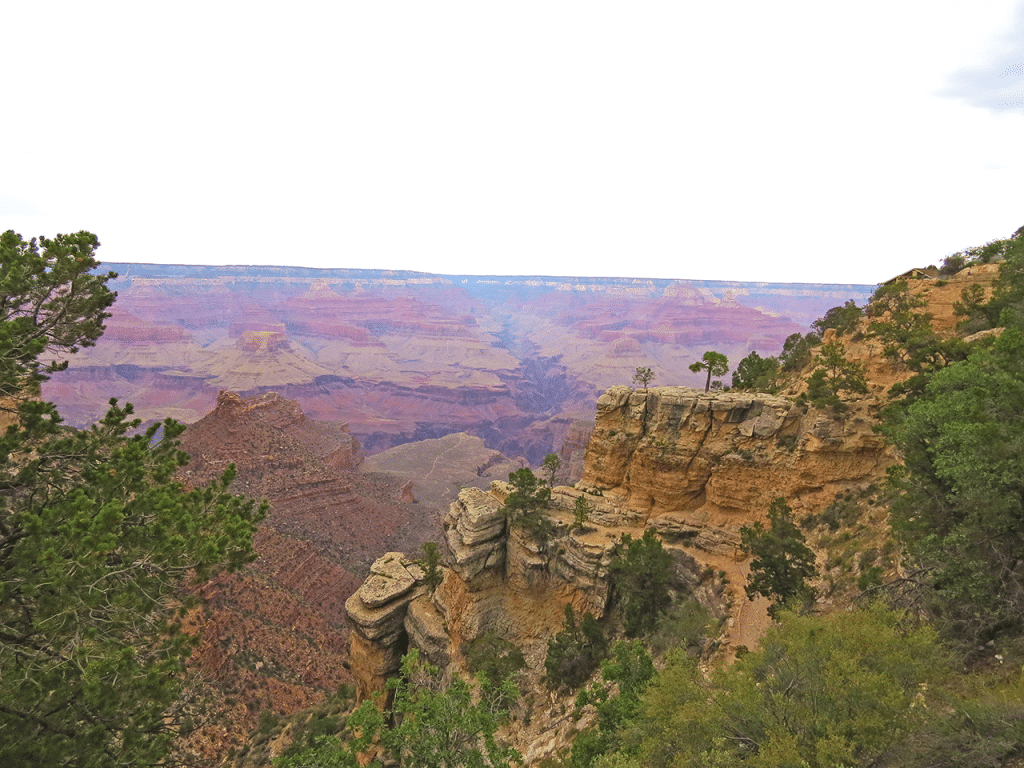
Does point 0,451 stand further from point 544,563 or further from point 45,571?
point 544,563

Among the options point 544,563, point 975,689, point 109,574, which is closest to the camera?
point 109,574

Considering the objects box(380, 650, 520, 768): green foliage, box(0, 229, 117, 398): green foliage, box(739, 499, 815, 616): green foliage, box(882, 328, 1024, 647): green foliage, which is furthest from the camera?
box(739, 499, 815, 616): green foliage

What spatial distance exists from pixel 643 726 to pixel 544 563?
16466 millimetres

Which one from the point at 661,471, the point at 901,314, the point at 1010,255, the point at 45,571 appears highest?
the point at 1010,255

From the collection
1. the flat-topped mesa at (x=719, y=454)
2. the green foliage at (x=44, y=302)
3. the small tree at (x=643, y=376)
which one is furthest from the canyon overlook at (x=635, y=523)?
the green foliage at (x=44, y=302)

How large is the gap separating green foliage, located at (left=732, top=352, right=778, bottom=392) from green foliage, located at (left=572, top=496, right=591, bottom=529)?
63.2ft

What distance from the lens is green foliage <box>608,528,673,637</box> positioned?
2283 cm

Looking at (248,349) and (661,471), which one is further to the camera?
(248,349)

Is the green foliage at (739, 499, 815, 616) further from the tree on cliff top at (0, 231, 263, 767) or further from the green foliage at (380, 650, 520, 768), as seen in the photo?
the tree on cliff top at (0, 231, 263, 767)

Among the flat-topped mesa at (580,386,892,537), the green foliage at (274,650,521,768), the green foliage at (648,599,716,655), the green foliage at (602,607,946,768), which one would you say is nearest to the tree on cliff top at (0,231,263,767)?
the green foliage at (274,650,521,768)

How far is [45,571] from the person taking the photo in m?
8.39

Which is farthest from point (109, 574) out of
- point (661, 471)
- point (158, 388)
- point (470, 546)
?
point (158, 388)

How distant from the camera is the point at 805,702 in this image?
27.6ft

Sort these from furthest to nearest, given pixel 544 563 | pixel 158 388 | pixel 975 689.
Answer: pixel 158 388, pixel 544 563, pixel 975 689
